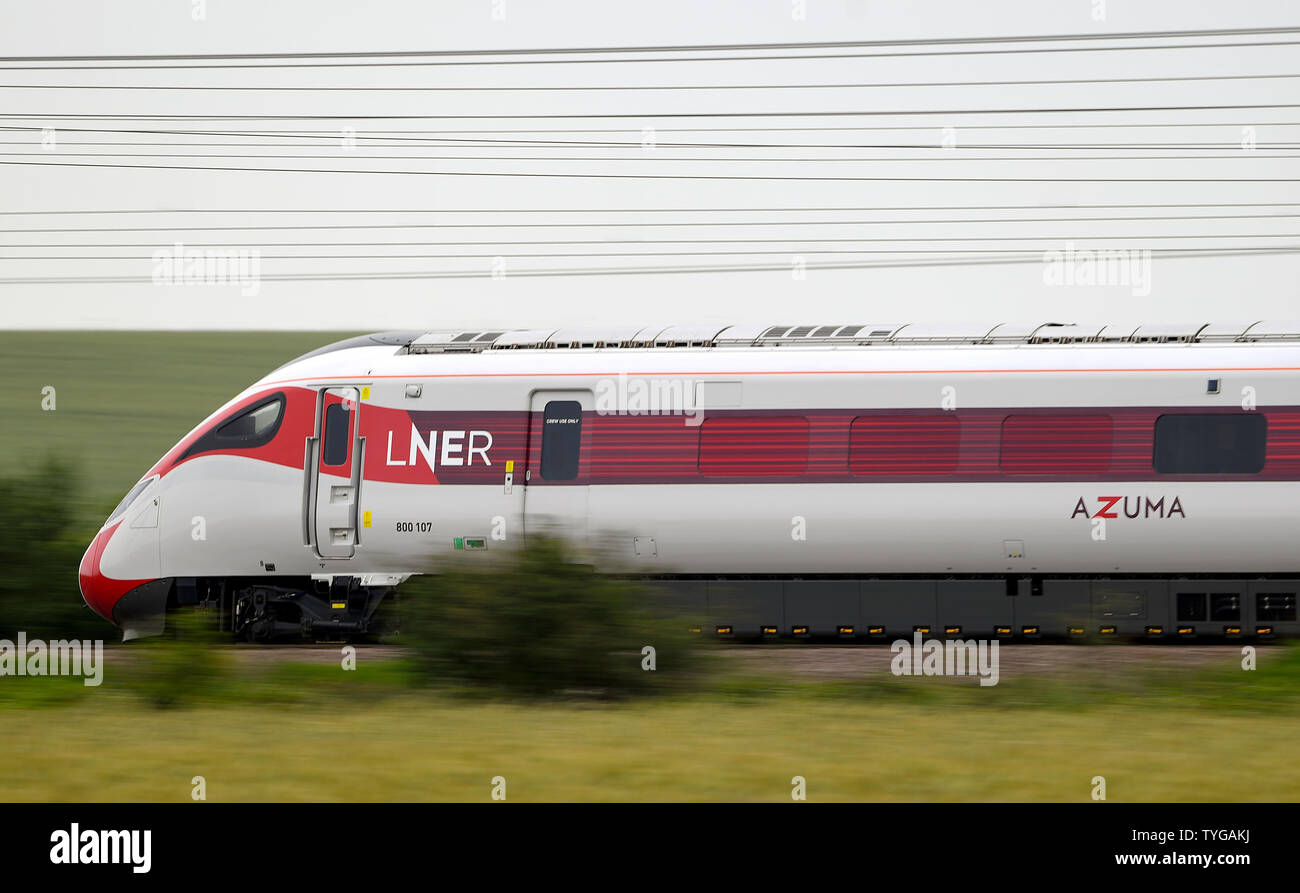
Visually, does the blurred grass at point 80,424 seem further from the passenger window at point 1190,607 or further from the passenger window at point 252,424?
the passenger window at point 1190,607

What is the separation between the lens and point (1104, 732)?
9.00 meters

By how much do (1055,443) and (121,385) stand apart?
46169 mm

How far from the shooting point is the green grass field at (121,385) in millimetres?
47156

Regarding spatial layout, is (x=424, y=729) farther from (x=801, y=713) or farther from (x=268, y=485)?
(x=268, y=485)

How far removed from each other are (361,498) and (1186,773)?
9786 mm

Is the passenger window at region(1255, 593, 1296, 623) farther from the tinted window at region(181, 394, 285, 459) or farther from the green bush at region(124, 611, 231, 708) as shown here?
the tinted window at region(181, 394, 285, 459)

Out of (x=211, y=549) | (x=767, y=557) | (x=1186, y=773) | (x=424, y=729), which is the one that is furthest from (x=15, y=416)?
(x=1186, y=773)

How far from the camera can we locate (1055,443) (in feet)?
48.4

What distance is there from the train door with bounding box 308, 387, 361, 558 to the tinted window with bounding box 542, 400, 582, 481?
6.54 feet

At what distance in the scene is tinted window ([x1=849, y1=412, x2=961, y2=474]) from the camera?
585 inches

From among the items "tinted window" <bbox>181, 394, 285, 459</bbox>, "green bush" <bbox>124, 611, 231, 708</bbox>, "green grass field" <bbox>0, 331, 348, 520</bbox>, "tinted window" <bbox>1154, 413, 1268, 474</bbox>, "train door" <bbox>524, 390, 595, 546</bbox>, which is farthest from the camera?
"green grass field" <bbox>0, 331, 348, 520</bbox>

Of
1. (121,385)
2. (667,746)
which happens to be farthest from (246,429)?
(121,385)

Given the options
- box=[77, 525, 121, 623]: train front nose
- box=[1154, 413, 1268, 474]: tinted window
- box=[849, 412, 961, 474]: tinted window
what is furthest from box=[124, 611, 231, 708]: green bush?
box=[1154, 413, 1268, 474]: tinted window
